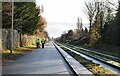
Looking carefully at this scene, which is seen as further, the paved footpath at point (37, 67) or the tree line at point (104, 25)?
the tree line at point (104, 25)

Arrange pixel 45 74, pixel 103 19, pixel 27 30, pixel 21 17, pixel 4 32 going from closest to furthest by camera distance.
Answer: pixel 45 74
pixel 4 32
pixel 21 17
pixel 27 30
pixel 103 19

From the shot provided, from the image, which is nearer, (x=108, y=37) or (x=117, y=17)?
(x=117, y=17)

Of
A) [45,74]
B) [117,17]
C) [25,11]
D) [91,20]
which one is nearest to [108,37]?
[117,17]

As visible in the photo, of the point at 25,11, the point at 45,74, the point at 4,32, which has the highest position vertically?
the point at 25,11

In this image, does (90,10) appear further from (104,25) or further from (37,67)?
(37,67)

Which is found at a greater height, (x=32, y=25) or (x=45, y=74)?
(x=32, y=25)

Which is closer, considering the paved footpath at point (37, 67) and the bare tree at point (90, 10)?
the paved footpath at point (37, 67)

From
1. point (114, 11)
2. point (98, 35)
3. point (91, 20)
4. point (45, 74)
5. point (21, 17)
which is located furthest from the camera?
point (91, 20)

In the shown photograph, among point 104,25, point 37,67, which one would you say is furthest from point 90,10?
point 37,67

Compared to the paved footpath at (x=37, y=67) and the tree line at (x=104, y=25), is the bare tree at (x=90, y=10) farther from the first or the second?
the paved footpath at (x=37, y=67)

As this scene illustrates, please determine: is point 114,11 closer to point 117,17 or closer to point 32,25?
point 117,17

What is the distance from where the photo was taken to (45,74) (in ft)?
48.0

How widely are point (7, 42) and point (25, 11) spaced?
12135 mm

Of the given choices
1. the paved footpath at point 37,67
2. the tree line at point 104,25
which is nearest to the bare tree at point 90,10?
the tree line at point 104,25
